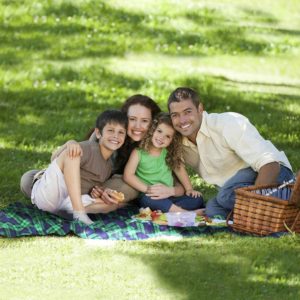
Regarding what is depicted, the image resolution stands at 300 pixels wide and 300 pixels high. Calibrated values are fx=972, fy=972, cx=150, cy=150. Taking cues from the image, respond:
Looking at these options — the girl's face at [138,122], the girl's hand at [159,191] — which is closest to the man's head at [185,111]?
the girl's face at [138,122]

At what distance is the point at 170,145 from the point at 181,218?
65 cm

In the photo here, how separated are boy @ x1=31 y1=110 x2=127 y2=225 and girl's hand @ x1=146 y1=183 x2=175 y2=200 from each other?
0.40m

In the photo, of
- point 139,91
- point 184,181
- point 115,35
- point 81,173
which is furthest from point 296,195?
point 115,35

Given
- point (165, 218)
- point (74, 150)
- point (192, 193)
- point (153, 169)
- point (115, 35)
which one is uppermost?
point (115, 35)

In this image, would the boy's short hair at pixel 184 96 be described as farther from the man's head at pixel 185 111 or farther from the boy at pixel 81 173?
the boy at pixel 81 173

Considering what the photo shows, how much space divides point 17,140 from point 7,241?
3869 millimetres

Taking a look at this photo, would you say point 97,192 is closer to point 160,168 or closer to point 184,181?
point 160,168

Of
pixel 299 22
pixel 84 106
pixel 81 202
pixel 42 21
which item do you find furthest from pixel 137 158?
pixel 299 22

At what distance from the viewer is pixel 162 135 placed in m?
7.89

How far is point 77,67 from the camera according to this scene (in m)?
13.3

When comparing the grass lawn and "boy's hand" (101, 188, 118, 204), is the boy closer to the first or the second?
"boy's hand" (101, 188, 118, 204)

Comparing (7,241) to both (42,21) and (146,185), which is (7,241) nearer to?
(146,185)

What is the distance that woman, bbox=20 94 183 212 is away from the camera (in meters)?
7.90

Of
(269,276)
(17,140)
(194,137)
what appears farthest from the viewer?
(17,140)
